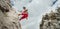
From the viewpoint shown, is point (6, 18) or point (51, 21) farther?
point (51, 21)

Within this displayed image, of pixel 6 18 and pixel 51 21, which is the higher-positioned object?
pixel 6 18

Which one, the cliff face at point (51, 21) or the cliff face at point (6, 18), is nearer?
the cliff face at point (6, 18)

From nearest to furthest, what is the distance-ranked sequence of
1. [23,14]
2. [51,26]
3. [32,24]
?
[51,26] → [23,14] → [32,24]

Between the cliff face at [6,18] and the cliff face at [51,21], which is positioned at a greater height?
the cliff face at [6,18]

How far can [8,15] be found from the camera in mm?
4215

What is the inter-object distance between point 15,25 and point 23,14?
9.64 m

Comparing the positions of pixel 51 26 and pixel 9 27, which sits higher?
pixel 9 27

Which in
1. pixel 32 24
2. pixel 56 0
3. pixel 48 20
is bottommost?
pixel 32 24

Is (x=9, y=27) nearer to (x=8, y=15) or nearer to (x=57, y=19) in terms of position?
(x=8, y=15)

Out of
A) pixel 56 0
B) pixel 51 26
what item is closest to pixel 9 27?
pixel 51 26

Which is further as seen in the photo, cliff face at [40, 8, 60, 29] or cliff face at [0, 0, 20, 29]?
cliff face at [40, 8, 60, 29]

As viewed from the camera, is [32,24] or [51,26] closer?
[51,26]

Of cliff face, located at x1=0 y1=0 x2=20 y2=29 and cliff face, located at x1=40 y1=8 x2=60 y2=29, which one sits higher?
cliff face, located at x1=0 y1=0 x2=20 y2=29

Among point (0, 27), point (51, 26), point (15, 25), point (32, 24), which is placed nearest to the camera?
point (0, 27)
